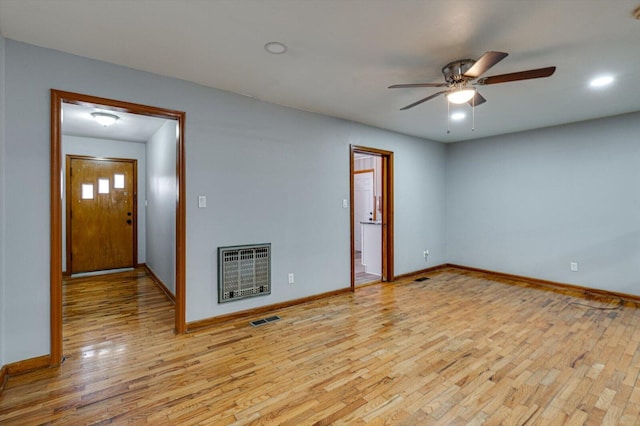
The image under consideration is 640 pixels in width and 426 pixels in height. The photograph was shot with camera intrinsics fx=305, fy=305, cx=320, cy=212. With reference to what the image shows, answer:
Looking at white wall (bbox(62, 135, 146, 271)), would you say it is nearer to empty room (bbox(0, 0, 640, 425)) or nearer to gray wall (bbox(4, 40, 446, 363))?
empty room (bbox(0, 0, 640, 425))

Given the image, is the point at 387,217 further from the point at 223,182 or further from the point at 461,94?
the point at 223,182

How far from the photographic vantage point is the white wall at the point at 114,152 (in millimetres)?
5383

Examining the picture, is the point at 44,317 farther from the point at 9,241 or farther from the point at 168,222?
the point at 168,222

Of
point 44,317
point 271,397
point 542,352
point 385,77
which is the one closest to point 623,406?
point 542,352

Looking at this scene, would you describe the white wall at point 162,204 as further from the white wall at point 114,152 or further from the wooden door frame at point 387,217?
the wooden door frame at point 387,217

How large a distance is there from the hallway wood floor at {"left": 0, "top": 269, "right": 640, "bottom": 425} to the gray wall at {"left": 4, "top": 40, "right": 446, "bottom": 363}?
49cm

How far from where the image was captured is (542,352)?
8.62ft

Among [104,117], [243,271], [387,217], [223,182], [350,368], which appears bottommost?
[350,368]

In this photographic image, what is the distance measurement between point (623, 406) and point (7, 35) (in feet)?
16.1

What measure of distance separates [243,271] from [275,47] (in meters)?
2.27

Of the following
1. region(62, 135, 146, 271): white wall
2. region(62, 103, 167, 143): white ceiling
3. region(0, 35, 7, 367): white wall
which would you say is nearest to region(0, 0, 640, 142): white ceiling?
region(0, 35, 7, 367): white wall

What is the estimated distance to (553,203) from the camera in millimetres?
4723

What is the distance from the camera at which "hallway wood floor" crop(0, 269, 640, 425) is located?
6.17 feet

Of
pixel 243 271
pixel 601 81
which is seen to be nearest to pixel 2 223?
pixel 243 271
